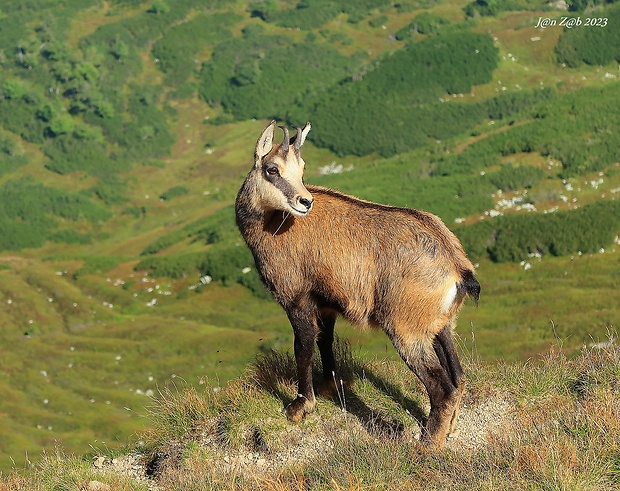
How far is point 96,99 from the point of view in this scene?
160m

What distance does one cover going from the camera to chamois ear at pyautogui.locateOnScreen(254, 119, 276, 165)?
1236 cm

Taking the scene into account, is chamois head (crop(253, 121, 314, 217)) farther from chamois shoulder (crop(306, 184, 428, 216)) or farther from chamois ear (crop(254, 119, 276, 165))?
chamois shoulder (crop(306, 184, 428, 216))

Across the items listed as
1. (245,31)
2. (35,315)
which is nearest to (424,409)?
(35,315)

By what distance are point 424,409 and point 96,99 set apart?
515 ft

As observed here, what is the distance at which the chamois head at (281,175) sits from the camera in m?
12.0

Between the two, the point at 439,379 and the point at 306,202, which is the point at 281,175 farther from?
the point at 439,379

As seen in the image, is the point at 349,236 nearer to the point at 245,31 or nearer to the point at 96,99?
the point at 96,99

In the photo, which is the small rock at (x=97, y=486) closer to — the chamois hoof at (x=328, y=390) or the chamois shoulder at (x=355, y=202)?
the chamois hoof at (x=328, y=390)

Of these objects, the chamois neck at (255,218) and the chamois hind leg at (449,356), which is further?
the chamois neck at (255,218)

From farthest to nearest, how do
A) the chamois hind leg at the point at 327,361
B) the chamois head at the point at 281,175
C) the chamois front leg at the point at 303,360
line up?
the chamois hind leg at the point at 327,361 < the chamois front leg at the point at 303,360 < the chamois head at the point at 281,175

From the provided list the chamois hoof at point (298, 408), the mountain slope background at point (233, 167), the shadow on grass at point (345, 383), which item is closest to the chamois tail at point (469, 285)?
the mountain slope background at point (233, 167)

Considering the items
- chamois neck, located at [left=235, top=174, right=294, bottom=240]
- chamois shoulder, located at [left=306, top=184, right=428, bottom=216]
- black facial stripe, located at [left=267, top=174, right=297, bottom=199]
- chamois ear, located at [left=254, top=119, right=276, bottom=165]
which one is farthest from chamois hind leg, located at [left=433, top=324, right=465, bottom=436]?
chamois ear, located at [left=254, top=119, right=276, bottom=165]

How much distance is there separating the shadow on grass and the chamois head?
3130 mm

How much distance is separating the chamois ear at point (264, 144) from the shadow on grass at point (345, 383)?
12.9 feet
